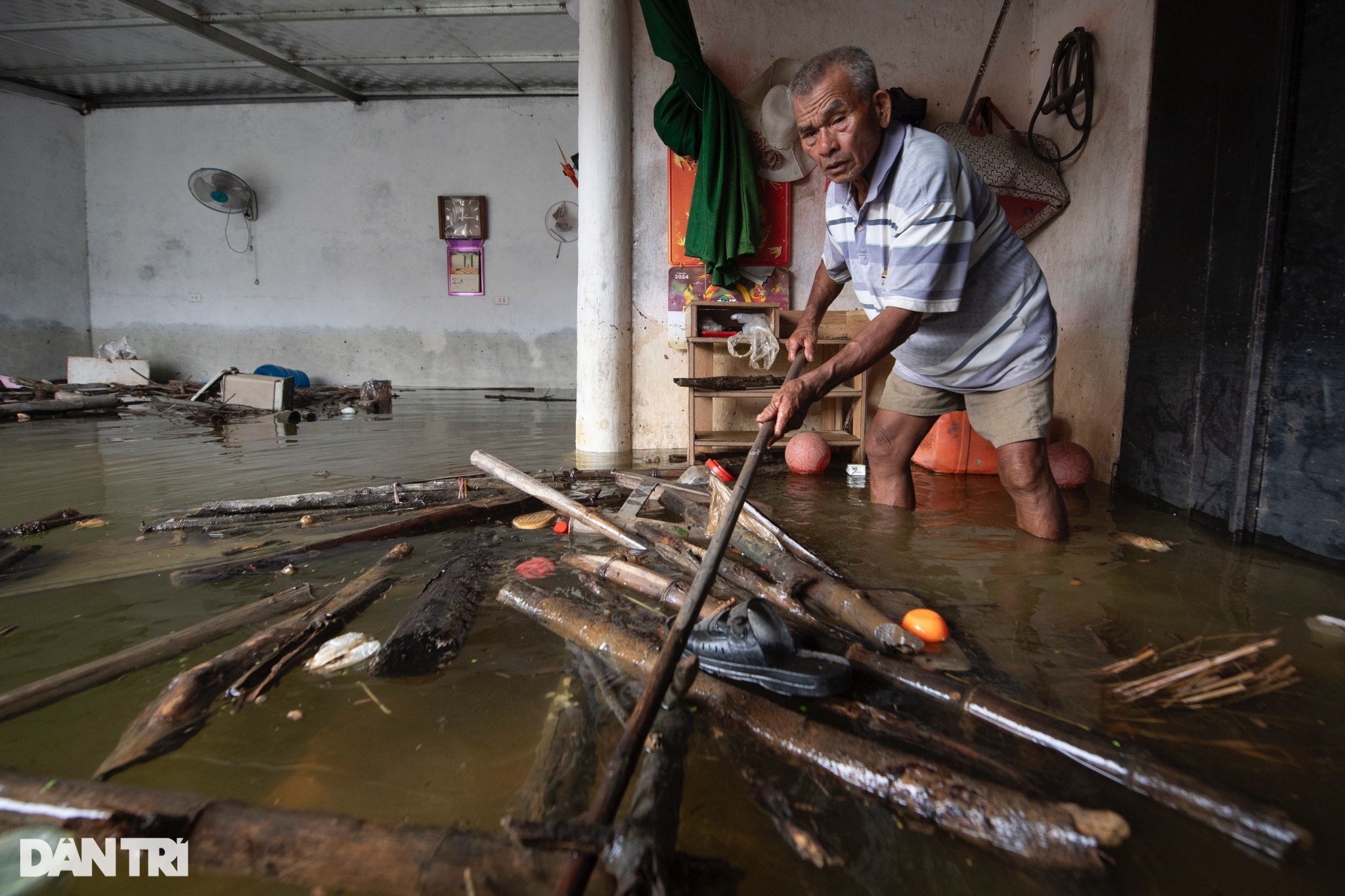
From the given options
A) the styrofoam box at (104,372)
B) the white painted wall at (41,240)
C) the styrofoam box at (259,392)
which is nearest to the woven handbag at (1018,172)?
the styrofoam box at (259,392)

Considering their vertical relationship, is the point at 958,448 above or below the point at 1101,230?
below

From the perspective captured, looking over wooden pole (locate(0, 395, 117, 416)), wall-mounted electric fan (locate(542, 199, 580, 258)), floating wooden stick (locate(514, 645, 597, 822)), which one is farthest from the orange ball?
wall-mounted electric fan (locate(542, 199, 580, 258))

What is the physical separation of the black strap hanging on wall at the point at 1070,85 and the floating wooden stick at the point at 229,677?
5.22 m

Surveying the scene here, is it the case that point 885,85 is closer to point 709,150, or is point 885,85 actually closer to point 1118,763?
point 709,150

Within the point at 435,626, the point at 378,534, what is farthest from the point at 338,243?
the point at 435,626

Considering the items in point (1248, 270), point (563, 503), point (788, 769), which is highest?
point (1248, 270)

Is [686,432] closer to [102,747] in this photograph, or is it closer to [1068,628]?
[1068,628]

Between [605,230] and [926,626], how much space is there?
13.9 ft

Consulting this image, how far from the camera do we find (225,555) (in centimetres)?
265

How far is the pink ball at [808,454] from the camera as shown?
4543mm

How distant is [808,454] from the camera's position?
179 inches

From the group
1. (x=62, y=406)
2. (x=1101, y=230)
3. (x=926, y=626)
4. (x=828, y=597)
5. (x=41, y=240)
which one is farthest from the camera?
(x=41, y=240)

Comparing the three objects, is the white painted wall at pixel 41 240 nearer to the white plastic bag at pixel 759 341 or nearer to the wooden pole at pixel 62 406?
the wooden pole at pixel 62 406

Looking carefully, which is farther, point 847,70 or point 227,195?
point 227,195
